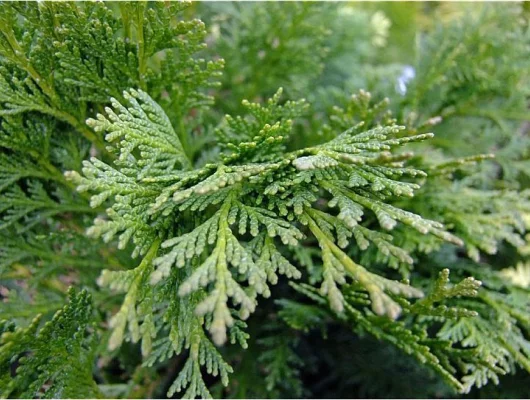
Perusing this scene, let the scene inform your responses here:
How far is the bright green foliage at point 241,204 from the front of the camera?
75cm

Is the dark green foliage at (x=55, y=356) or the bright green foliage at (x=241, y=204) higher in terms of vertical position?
the bright green foliage at (x=241, y=204)

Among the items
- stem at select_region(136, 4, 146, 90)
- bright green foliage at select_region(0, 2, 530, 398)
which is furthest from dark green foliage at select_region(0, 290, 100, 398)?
stem at select_region(136, 4, 146, 90)

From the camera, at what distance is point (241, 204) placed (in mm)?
810

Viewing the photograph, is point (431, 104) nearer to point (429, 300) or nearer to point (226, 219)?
point (429, 300)

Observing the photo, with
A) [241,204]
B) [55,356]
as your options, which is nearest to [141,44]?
[241,204]

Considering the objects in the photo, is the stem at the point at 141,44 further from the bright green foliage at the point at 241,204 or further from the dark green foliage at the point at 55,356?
the dark green foliage at the point at 55,356

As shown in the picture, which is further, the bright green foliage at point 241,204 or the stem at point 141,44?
the stem at point 141,44

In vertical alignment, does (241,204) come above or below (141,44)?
below

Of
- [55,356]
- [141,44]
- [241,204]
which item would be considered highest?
[141,44]

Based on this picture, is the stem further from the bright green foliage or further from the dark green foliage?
the dark green foliage

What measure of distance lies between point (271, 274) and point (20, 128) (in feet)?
1.85

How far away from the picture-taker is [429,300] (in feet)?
2.83

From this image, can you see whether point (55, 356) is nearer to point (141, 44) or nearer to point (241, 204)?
point (241, 204)

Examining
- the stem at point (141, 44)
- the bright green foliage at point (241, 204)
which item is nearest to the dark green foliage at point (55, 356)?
the bright green foliage at point (241, 204)
